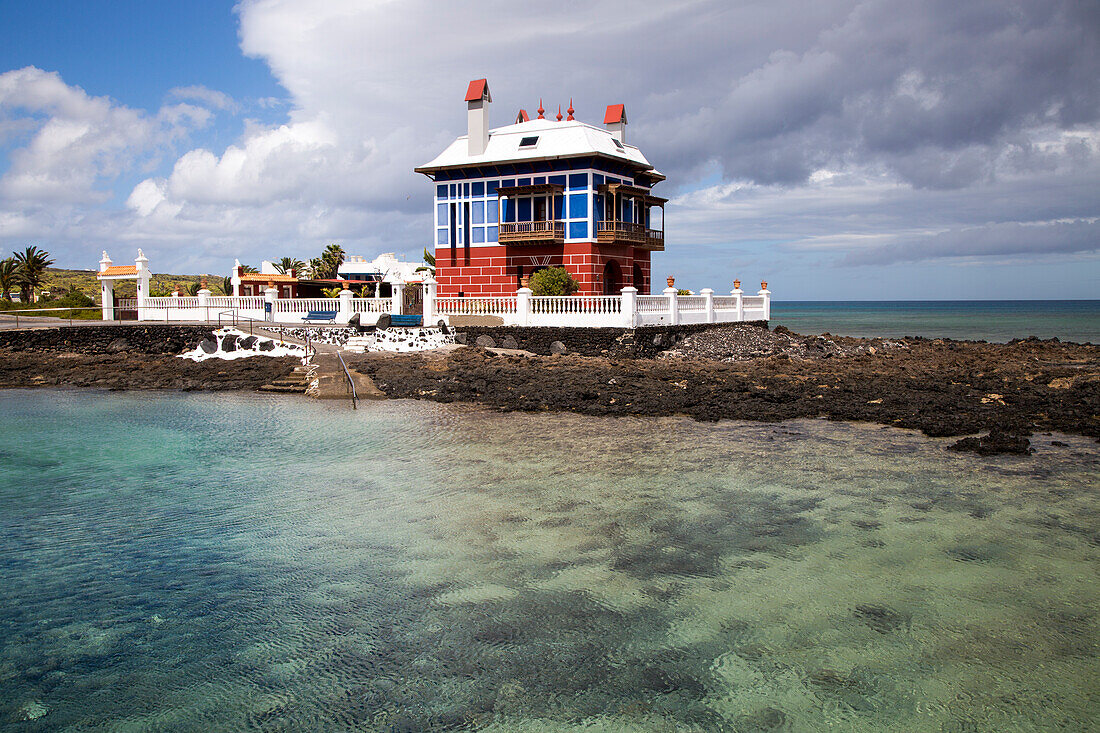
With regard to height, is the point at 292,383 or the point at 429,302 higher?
the point at 429,302

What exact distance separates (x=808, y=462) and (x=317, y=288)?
151ft

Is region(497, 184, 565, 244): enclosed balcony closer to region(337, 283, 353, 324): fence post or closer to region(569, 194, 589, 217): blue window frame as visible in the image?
region(569, 194, 589, 217): blue window frame

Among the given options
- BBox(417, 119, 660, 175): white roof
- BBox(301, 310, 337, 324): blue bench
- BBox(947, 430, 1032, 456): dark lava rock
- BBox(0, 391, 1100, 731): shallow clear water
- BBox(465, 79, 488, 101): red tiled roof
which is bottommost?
BBox(0, 391, 1100, 731): shallow clear water

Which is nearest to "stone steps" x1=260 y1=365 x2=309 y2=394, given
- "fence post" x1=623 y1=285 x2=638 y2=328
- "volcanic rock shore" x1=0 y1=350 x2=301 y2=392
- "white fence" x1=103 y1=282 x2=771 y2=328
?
"volcanic rock shore" x1=0 y1=350 x2=301 y2=392

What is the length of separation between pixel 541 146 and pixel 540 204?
267 centimetres

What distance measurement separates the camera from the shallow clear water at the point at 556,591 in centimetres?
537

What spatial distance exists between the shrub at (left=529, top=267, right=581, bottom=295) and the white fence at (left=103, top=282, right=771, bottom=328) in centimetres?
80

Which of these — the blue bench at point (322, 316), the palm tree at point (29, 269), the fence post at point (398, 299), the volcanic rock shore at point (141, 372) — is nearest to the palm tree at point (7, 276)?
the palm tree at point (29, 269)

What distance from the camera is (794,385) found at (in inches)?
802

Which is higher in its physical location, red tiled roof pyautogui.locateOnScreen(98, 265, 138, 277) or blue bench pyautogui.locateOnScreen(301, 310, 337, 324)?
red tiled roof pyautogui.locateOnScreen(98, 265, 138, 277)

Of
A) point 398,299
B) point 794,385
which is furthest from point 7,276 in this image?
point 794,385

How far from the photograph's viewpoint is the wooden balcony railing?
34938 mm

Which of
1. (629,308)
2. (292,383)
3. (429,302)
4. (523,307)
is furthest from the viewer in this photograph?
(429,302)

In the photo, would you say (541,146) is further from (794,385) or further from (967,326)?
(967,326)
